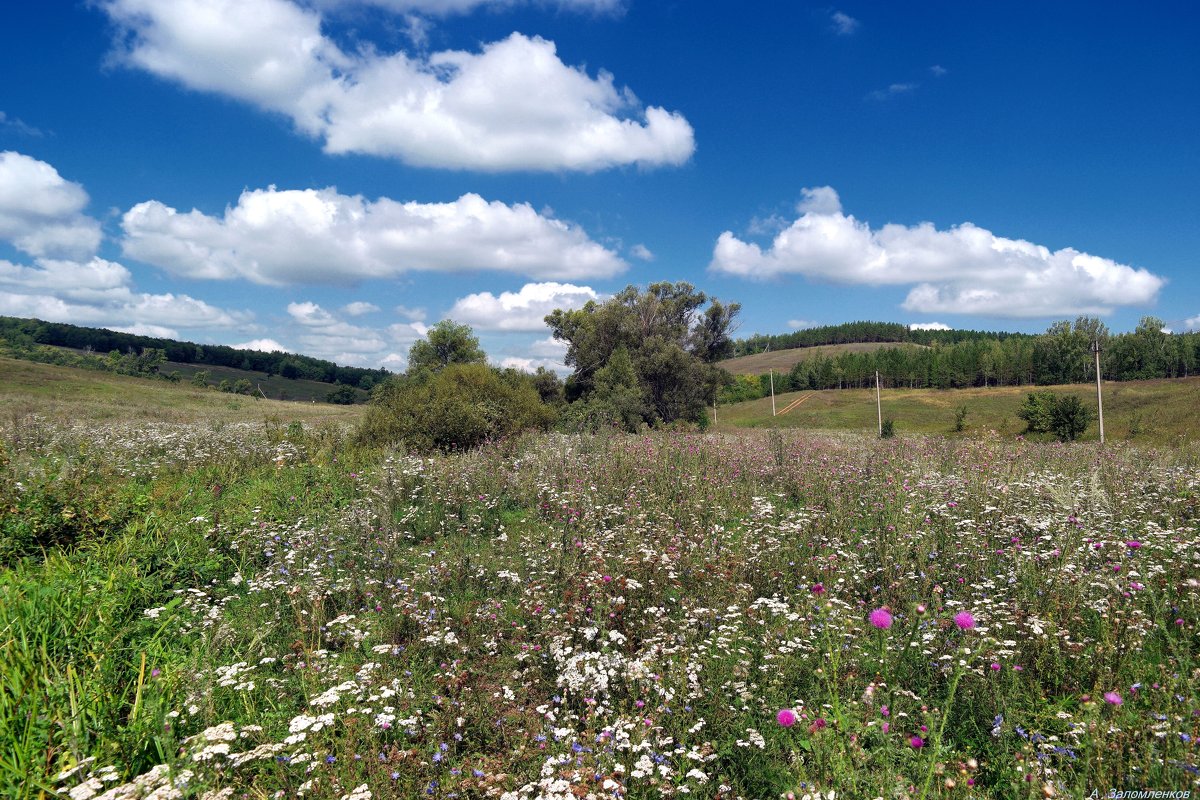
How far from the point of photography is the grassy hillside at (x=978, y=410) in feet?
124

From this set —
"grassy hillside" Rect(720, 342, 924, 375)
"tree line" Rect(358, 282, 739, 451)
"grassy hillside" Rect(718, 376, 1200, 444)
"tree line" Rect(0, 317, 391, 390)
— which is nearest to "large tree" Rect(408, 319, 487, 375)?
"tree line" Rect(358, 282, 739, 451)

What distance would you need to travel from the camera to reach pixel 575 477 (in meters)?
8.96

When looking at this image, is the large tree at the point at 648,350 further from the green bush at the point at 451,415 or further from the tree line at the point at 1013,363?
the tree line at the point at 1013,363

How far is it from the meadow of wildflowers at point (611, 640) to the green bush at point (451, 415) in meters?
5.70

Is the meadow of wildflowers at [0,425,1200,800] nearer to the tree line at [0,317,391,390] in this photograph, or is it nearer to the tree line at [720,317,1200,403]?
the tree line at [720,317,1200,403]

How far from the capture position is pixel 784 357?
130625 mm

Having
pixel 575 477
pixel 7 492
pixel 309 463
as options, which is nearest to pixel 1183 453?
pixel 575 477

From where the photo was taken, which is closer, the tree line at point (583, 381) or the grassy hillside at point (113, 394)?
the tree line at point (583, 381)

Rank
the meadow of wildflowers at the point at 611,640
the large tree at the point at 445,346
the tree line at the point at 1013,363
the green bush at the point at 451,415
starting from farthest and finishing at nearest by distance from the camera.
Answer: the tree line at the point at 1013,363
the large tree at the point at 445,346
the green bush at the point at 451,415
the meadow of wildflowers at the point at 611,640

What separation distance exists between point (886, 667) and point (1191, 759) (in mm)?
1538

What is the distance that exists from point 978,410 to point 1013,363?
42.3m

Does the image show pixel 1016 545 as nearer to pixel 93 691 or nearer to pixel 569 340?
pixel 93 691

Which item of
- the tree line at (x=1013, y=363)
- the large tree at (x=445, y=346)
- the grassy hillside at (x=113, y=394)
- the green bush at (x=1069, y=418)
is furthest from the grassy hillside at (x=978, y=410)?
the grassy hillside at (x=113, y=394)

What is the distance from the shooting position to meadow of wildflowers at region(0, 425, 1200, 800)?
2.91 m
